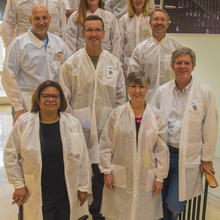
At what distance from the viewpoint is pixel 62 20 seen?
3.44 metres

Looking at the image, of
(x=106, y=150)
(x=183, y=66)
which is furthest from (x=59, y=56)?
(x=183, y=66)

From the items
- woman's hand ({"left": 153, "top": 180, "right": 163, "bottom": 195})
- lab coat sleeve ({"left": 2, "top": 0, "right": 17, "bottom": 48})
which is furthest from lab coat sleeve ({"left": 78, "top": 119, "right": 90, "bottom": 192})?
lab coat sleeve ({"left": 2, "top": 0, "right": 17, "bottom": 48})

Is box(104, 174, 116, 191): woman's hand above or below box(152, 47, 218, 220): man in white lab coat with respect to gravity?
below

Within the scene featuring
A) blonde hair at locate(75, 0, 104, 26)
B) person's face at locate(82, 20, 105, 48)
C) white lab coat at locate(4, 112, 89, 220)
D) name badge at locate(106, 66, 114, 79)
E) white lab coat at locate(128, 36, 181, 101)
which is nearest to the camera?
white lab coat at locate(4, 112, 89, 220)

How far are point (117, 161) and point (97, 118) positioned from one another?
1.58 feet

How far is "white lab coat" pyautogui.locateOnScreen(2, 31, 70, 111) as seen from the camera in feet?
8.95

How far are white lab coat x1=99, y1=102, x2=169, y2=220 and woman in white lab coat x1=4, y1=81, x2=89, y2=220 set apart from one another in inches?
10.9

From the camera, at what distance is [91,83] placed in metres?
2.58

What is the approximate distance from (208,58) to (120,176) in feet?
8.62

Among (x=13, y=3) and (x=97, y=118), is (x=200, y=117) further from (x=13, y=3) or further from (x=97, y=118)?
(x=13, y=3)

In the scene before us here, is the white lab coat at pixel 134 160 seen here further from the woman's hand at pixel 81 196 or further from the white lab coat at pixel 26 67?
the white lab coat at pixel 26 67

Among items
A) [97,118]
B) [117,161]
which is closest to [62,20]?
[97,118]

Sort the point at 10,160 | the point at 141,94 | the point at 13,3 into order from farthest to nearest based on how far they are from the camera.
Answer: the point at 13,3 < the point at 141,94 < the point at 10,160

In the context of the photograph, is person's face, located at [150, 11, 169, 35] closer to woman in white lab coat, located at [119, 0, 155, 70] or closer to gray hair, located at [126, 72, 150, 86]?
woman in white lab coat, located at [119, 0, 155, 70]
